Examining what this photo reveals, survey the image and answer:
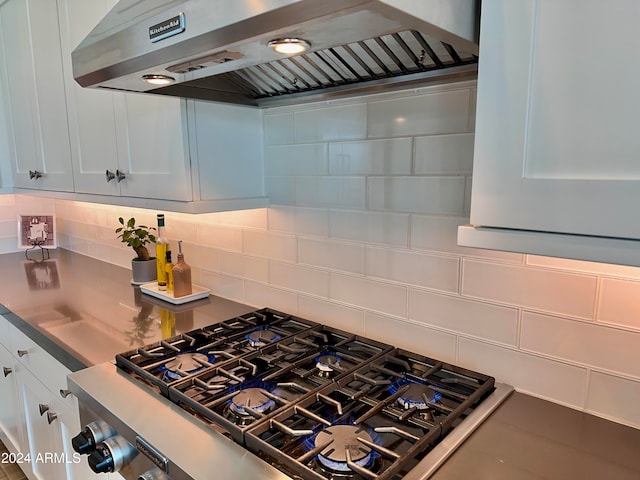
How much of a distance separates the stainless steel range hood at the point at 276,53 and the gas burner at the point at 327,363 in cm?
73

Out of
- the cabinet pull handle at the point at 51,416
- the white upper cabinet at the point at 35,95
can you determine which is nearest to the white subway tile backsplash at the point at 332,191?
the cabinet pull handle at the point at 51,416

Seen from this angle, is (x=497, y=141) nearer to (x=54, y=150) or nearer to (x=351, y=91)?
(x=351, y=91)

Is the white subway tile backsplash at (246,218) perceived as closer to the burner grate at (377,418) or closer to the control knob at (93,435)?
the burner grate at (377,418)

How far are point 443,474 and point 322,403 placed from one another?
0.30 m

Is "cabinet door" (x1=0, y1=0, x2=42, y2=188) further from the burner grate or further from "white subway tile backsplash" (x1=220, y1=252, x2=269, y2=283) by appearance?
the burner grate

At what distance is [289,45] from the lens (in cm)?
77

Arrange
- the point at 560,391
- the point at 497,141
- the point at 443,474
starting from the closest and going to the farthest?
the point at 497,141
the point at 443,474
the point at 560,391

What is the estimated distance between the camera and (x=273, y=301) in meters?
1.60

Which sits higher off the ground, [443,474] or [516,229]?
[516,229]

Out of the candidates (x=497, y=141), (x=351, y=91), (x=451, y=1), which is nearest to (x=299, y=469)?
(x=497, y=141)

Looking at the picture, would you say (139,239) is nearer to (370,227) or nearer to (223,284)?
(223,284)

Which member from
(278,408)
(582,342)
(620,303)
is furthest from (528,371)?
(278,408)

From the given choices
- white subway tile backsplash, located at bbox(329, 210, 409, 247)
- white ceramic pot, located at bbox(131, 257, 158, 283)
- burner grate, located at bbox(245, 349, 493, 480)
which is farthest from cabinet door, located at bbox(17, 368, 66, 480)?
white subway tile backsplash, located at bbox(329, 210, 409, 247)

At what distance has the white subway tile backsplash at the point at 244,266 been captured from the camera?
1618mm
